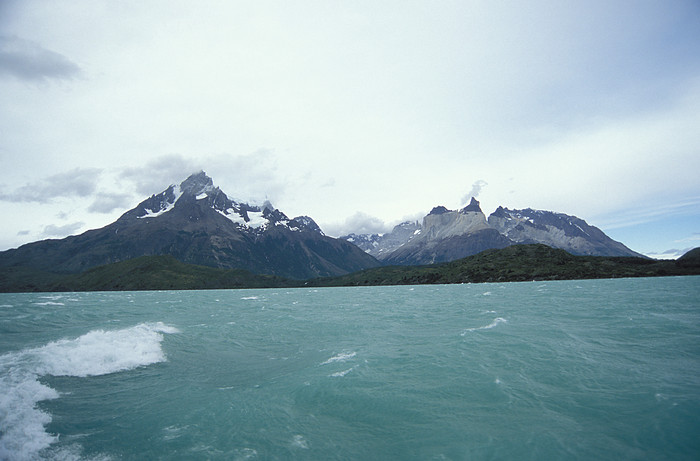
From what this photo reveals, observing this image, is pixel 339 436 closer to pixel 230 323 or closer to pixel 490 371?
pixel 490 371

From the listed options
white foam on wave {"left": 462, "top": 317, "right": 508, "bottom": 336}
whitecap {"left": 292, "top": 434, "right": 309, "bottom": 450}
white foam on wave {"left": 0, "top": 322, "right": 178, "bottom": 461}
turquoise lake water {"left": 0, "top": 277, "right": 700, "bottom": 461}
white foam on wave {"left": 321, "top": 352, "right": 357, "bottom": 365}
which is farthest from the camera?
white foam on wave {"left": 462, "top": 317, "right": 508, "bottom": 336}

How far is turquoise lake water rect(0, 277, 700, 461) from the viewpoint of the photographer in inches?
688

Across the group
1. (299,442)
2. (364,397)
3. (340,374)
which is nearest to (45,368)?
(340,374)

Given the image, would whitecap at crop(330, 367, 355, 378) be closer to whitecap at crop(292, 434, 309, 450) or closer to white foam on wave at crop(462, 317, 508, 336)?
whitecap at crop(292, 434, 309, 450)

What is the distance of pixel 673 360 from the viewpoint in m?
29.8

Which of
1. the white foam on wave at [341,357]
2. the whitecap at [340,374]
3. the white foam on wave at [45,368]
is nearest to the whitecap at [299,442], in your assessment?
the whitecap at [340,374]

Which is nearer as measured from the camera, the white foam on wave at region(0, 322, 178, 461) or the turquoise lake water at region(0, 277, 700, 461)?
the turquoise lake water at region(0, 277, 700, 461)

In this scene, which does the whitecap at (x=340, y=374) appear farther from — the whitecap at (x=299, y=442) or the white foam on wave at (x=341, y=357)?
the whitecap at (x=299, y=442)

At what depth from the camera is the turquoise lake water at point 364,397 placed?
17.5 meters

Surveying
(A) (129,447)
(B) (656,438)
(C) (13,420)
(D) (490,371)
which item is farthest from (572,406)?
(C) (13,420)

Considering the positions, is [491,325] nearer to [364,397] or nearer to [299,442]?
[364,397]

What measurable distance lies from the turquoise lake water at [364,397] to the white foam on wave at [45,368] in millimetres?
129

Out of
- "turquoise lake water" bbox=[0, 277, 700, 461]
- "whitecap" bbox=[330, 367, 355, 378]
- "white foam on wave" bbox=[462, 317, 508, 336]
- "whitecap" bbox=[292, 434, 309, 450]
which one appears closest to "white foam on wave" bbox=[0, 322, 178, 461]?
"turquoise lake water" bbox=[0, 277, 700, 461]

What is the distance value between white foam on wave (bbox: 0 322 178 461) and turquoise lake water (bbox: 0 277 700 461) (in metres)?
0.13
